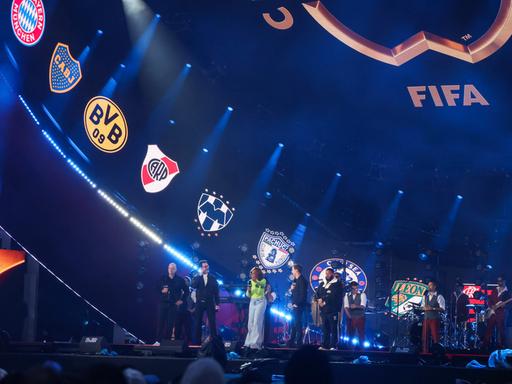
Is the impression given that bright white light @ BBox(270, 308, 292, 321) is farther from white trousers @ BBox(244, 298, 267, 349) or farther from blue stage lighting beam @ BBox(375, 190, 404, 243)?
white trousers @ BBox(244, 298, 267, 349)

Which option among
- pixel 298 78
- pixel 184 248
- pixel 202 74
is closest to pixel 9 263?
pixel 184 248

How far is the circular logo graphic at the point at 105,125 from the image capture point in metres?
18.8

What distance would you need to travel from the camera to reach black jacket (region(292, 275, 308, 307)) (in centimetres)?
1711

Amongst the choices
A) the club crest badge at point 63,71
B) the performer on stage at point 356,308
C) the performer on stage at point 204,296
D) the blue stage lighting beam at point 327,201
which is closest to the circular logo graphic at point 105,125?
the club crest badge at point 63,71

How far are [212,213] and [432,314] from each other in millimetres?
7808

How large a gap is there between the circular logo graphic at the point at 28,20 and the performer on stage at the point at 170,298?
6041 millimetres

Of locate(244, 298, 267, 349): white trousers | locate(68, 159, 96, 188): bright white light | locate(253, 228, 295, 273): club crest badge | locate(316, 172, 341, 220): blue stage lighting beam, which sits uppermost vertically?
locate(316, 172, 341, 220): blue stage lighting beam

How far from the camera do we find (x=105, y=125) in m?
19.2

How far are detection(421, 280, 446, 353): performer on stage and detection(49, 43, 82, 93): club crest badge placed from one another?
393 inches

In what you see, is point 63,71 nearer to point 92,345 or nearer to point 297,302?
point 92,345

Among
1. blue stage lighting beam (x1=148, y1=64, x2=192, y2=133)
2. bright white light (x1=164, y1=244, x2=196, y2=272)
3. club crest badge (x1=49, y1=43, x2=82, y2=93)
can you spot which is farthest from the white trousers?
club crest badge (x1=49, y1=43, x2=82, y2=93)

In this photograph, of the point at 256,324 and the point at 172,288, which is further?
the point at 172,288

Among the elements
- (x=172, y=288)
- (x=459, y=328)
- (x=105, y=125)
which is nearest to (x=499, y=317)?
(x=459, y=328)

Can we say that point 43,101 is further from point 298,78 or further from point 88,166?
point 298,78
